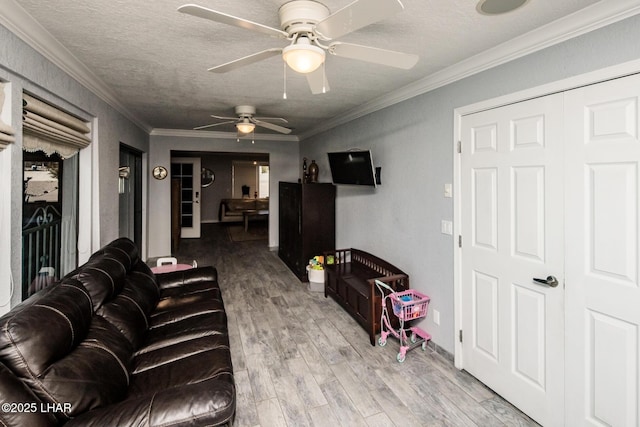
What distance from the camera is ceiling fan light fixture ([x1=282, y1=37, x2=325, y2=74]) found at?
155cm

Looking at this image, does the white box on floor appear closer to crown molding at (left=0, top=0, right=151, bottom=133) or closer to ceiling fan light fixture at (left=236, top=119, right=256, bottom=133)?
ceiling fan light fixture at (left=236, top=119, right=256, bottom=133)

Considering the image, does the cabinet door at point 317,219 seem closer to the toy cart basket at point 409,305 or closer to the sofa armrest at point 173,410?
the toy cart basket at point 409,305

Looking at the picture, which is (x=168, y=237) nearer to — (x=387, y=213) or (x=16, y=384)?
(x=387, y=213)

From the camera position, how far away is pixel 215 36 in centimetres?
210

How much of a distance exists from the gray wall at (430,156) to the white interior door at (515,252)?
0.56 ft

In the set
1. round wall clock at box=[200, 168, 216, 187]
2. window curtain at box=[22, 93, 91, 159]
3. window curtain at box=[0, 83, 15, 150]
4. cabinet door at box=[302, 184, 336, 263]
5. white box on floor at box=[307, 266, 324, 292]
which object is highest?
round wall clock at box=[200, 168, 216, 187]

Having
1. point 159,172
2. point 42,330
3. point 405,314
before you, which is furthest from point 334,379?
point 159,172

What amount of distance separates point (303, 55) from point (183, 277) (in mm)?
2493

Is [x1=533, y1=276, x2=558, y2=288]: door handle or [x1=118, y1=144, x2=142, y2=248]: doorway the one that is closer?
[x1=533, y1=276, x2=558, y2=288]: door handle

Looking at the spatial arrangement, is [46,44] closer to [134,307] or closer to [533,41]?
[134,307]

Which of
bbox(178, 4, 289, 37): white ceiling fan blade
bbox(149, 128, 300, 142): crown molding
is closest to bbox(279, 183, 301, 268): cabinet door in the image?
bbox(149, 128, 300, 142): crown molding

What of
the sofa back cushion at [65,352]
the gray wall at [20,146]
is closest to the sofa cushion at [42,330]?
the sofa back cushion at [65,352]

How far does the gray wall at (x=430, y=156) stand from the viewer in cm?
181

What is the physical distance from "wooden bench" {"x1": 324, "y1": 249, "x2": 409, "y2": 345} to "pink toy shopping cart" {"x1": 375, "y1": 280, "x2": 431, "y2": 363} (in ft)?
Answer: 0.21
